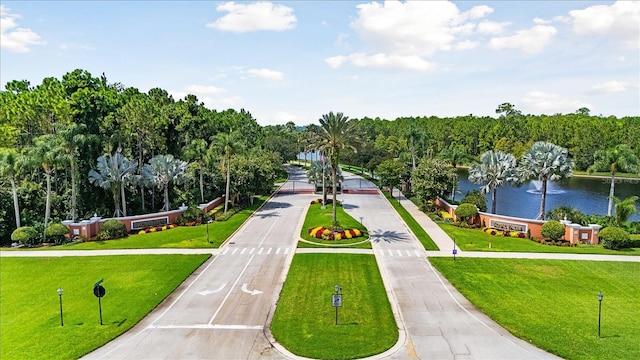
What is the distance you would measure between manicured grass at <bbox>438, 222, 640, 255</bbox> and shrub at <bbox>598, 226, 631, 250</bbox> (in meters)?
0.58

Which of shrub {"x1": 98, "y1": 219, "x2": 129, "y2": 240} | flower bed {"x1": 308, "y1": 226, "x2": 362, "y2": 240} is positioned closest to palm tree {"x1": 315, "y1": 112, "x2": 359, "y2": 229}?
flower bed {"x1": 308, "y1": 226, "x2": 362, "y2": 240}

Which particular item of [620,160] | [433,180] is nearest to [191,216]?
[433,180]

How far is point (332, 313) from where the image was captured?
25.5 m

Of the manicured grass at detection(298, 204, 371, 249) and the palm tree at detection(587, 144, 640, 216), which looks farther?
the palm tree at detection(587, 144, 640, 216)

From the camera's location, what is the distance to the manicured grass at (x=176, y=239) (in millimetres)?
41094

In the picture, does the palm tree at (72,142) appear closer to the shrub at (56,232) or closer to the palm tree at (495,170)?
the shrub at (56,232)

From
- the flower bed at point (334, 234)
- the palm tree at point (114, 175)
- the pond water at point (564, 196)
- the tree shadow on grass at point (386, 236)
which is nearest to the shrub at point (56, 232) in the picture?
the palm tree at point (114, 175)

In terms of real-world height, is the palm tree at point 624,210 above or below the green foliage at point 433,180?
below

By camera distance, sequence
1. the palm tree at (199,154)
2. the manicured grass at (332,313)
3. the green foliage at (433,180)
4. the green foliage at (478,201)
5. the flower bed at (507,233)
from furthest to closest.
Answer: the palm tree at (199,154) → the green foliage at (433,180) → the green foliage at (478,201) → the flower bed at (507,233) → the manicured grass at (332,313)

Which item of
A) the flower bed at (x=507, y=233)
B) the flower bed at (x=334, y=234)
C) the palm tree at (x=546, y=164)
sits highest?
the palm tree at (x=546, y=164)

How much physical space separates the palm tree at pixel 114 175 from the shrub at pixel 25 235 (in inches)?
330

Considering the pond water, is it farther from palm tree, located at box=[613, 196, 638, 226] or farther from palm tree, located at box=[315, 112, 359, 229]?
palm tree, located at box=[315, 112, 359, 229]

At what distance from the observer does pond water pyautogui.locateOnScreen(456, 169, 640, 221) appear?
65.1m

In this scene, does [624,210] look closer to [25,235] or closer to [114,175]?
[114,175]
